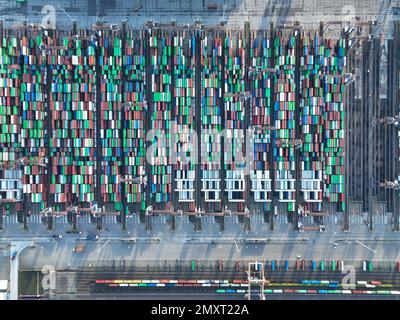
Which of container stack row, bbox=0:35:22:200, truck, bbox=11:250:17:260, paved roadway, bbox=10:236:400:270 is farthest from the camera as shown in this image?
paved roadway, bbox=10:236:400:270

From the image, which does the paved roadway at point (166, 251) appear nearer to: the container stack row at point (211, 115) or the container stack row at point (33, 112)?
the container stack row at point (211, 115)

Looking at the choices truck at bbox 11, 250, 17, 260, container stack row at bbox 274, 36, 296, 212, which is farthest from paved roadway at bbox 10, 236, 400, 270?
container stack row at bbox 274, 36, 296, 212

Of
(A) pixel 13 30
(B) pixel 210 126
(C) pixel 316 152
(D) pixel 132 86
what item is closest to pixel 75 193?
(D) pixel 132 86

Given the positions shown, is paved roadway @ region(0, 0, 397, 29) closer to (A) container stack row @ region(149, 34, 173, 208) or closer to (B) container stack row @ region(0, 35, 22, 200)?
(A) container stack row @ region(149, 34, 173, 208)

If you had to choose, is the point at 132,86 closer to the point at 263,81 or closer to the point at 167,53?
the point at 167,53

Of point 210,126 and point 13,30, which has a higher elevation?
point 13,30
